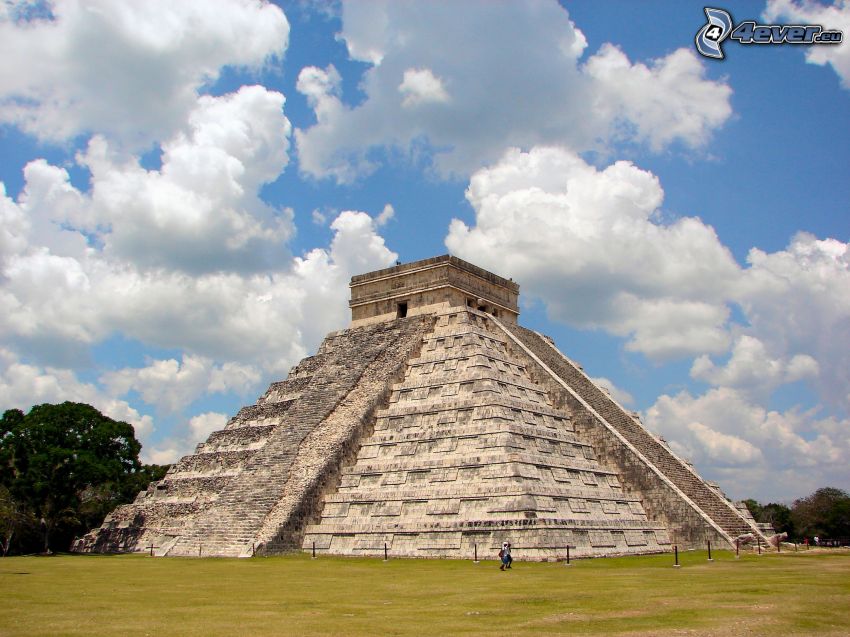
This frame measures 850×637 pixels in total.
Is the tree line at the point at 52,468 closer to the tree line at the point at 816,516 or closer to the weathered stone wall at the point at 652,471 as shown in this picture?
the weathered stone wall at the point at 652,471

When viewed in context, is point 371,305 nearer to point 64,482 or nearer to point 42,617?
point 64,482

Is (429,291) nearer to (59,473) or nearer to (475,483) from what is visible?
(475,483)

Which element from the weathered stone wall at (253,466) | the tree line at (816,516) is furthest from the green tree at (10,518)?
the tree line at (816,516)

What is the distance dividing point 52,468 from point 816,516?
4195cm

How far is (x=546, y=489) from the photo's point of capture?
2227 centimetres

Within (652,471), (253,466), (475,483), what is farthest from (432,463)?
(652,471)

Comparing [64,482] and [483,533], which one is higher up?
[64,482]

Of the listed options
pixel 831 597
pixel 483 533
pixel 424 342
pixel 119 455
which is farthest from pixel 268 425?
pixel 831 597

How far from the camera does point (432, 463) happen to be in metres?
23.8

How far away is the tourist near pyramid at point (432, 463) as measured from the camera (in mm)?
22188

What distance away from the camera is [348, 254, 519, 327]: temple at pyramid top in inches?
1262

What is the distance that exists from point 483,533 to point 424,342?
10.4 meters

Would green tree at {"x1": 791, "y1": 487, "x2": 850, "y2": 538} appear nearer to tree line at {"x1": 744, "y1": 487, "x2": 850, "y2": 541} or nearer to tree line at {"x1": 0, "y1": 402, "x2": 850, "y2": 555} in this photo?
tree line at {"x1": 744, "y1": 487, "x2": 850, "y2": 541}

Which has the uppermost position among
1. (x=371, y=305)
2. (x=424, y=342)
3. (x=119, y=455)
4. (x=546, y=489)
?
(x=371, y=305)
